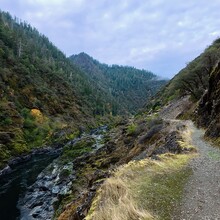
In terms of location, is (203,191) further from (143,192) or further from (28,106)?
(28,106)

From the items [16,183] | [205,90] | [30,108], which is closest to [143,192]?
[16,183]

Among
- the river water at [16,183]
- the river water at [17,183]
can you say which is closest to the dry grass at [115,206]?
the river water at [17,183]

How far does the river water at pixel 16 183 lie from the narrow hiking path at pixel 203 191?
2477 cm

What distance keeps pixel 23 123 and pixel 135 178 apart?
8359cm

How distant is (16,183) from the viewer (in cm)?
5000

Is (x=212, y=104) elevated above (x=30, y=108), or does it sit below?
below

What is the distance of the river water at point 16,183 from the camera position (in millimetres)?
37125

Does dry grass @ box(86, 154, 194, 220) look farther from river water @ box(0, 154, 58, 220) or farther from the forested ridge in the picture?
the forested ridge

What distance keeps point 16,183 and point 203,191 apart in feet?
139

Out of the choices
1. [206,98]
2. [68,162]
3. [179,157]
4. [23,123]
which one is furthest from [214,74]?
[23,123]

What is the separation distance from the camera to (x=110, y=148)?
168ft

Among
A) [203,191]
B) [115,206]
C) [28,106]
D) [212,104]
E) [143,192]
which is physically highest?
[28,106]

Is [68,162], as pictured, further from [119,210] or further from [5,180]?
[119,210]

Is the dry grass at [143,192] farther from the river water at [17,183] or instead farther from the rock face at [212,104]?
the river water at [17,183]
